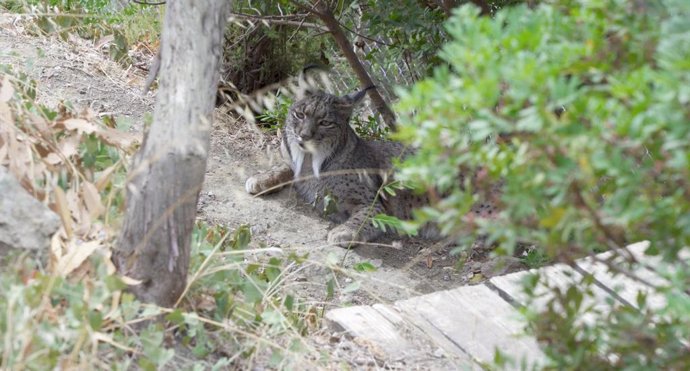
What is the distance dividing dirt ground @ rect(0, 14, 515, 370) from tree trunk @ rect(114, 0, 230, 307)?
6.07 ft

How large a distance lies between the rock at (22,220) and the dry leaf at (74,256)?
70mm

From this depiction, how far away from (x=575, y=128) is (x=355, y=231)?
406 cm

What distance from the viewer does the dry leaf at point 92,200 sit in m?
3.08

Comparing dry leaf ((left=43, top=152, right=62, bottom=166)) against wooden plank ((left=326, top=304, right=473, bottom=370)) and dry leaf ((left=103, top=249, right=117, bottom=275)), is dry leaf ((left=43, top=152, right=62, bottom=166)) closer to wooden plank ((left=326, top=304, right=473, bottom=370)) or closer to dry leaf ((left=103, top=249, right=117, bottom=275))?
dry leaf ((left=103, top=249, right=117, bottom=275))

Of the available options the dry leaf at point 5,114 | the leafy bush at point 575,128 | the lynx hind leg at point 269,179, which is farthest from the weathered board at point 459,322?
the lynx hind leg at point 269,179

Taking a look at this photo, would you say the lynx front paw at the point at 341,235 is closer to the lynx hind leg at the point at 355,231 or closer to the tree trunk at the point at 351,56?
the lynx hind leg at the point at 355,231

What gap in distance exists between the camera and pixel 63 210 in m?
3.04

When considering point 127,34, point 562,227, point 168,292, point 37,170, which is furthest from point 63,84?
point 562,227

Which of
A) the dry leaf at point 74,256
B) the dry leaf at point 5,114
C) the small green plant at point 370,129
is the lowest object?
the small green plant at point 370,129

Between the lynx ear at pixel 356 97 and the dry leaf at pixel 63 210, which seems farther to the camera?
the lynx ear at pixel 356 97

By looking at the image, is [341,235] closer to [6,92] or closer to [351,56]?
[351,56]

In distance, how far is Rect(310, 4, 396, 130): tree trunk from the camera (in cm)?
586

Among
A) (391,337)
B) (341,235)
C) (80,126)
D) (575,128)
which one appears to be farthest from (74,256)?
(341,235)

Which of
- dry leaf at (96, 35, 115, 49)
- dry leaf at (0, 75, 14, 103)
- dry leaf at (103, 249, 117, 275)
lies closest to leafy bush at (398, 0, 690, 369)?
dry leaf at (103, 249, 117, 275)
